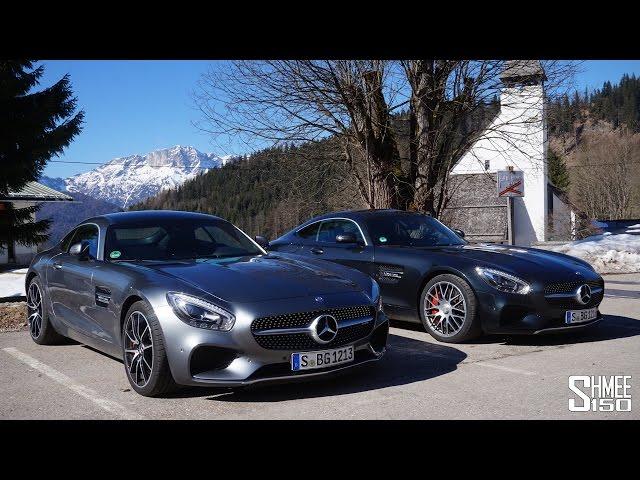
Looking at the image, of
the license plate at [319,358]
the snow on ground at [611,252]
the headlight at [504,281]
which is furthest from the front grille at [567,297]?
the snow on ground at [611,252]

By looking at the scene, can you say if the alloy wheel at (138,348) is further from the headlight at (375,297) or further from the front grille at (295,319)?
the headlight at (375,297)

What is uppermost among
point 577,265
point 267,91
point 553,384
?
point 267,91

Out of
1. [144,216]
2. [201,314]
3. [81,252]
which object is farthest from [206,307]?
[144,216]

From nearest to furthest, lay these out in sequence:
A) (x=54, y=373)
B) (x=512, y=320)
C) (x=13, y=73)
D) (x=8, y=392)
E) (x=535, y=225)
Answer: (x=8, y=392), (x=54, y=373), (x=512, y=320), (x=13, y=73), (x=535, y=225)

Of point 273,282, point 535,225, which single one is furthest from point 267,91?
point 535,225

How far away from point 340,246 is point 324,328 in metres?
3.72

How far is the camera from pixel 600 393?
477cm

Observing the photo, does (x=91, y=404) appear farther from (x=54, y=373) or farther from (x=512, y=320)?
(x=512, y=320)

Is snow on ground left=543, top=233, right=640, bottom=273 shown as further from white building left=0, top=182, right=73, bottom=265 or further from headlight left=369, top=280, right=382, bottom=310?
white building left=0, top=182, right=73, bottom=265

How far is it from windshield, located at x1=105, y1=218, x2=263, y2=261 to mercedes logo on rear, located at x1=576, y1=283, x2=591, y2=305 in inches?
127

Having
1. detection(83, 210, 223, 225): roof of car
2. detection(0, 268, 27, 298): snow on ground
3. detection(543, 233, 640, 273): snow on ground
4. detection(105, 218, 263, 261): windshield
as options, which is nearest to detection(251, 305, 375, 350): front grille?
detection(105, 218, 263, 261): windshield

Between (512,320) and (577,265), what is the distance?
120cm

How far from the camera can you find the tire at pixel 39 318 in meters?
7.08
